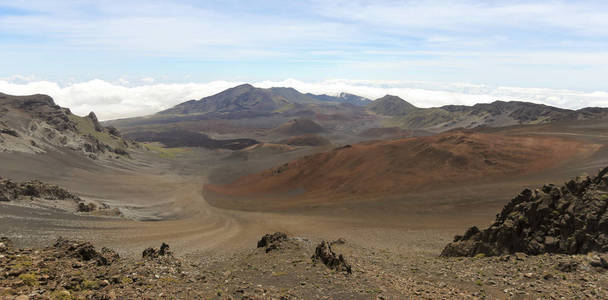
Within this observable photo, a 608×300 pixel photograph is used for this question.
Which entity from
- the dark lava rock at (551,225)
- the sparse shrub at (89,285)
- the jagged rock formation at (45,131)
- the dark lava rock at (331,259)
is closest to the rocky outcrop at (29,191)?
the sparse shrub at (89,285)

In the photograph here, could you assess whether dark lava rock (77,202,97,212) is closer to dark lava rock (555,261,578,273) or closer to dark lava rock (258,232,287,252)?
dark lava rock (258,232,287,252)

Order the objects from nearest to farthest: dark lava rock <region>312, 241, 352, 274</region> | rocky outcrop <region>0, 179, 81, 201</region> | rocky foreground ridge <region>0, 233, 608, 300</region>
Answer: rocky foreground ridge <region>0, 233, 608, 300</region> < dark lava rock <region>312, 241, 352, 274</region> < rocky outcrop <region>0, 179, 81, 201</region>

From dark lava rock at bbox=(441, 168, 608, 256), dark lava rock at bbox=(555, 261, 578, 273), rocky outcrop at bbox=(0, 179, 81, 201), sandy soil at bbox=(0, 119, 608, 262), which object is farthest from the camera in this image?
rocky outcrop at bbox=(0, 179, 81, 201)

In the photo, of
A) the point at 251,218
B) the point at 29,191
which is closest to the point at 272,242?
the point at 251,218

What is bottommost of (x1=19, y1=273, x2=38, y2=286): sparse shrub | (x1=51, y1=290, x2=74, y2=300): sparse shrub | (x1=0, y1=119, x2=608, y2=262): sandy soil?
(x1=0, y1=119, x2=608, y2=262): sandy soil

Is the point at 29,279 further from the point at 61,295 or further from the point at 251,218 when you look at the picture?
the point at 251,218

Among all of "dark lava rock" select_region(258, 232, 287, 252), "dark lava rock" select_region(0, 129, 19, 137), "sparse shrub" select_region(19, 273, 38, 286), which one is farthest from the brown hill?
"dark lava rock" select_region(0, 129, 19, 137)

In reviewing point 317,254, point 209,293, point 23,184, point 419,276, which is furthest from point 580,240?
point 23,184
